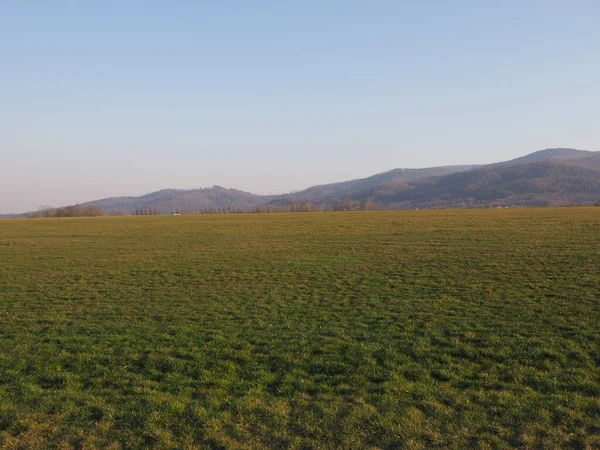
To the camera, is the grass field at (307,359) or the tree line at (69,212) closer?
the grass field at (307,359)

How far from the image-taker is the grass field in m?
7.71

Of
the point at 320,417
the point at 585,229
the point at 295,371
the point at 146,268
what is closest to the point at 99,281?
the point at 146,268

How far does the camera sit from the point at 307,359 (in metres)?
11.2

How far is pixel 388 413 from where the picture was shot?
820cm

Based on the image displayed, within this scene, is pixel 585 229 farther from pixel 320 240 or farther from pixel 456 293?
pixel 456 293

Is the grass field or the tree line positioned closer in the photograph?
the grass field

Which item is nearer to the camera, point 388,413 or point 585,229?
point 388,413

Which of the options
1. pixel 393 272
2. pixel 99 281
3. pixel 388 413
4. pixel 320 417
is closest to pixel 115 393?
pixel 320 417

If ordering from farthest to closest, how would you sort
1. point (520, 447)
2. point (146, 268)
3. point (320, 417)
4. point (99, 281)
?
point (146, 268), point (99, 281), point (320, 417), point (520, 447)

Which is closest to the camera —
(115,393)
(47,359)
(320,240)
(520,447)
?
(520,447)

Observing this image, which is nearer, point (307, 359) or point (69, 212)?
point (307, 359)

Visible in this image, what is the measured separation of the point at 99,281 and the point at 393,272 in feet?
53.2

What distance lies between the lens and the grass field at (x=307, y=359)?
25.3ft

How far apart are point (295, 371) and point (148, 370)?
11.9 feet
